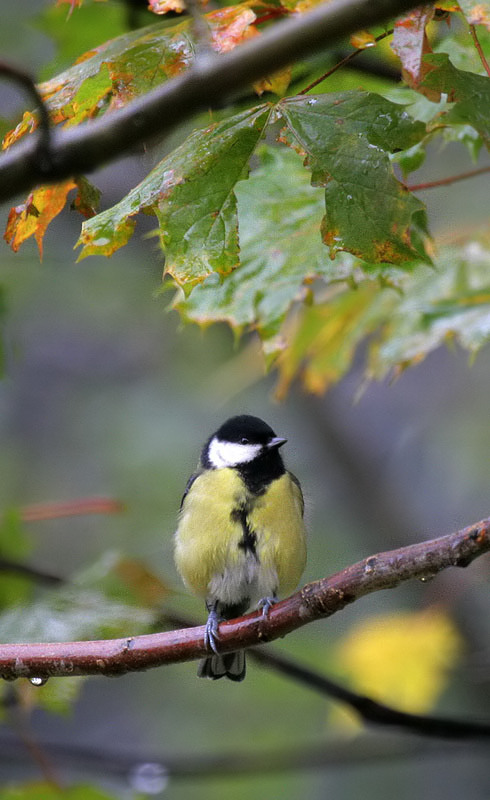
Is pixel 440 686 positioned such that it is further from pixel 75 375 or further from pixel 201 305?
pixel 75 375

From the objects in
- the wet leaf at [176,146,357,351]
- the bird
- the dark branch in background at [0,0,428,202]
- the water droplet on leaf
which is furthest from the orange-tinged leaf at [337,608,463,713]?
the dark branch in background at [0,0,428,202]

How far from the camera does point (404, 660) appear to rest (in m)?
3.51

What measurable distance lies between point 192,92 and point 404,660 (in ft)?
9.76

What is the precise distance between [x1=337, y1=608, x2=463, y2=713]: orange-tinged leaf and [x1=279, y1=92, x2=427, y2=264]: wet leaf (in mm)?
2237

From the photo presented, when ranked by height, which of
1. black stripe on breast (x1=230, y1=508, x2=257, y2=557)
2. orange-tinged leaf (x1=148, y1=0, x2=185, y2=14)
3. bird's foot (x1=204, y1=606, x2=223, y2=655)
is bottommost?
black stripe on breast (x1=230, y1=508, x2=257, y2=557)

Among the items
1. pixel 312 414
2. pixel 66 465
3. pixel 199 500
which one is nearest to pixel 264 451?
pixel 199 500

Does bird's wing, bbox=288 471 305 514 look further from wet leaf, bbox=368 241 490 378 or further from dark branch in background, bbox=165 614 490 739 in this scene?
dark branch in background, bbox=165 614 490 739

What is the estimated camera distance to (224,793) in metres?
4.70

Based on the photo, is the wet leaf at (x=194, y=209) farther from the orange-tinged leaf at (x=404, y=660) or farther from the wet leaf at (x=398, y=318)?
the orange-tinged leaf at (x=404, y=660)

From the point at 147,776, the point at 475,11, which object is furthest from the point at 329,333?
the point at 147,776

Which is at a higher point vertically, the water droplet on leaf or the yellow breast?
the yellow breast

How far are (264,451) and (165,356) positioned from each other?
3051 millimetres

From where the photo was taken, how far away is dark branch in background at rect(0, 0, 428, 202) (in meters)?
0.88

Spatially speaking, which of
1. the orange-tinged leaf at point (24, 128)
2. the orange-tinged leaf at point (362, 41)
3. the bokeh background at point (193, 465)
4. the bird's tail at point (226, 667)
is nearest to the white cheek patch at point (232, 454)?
the bird's tail at point (226, 667)
